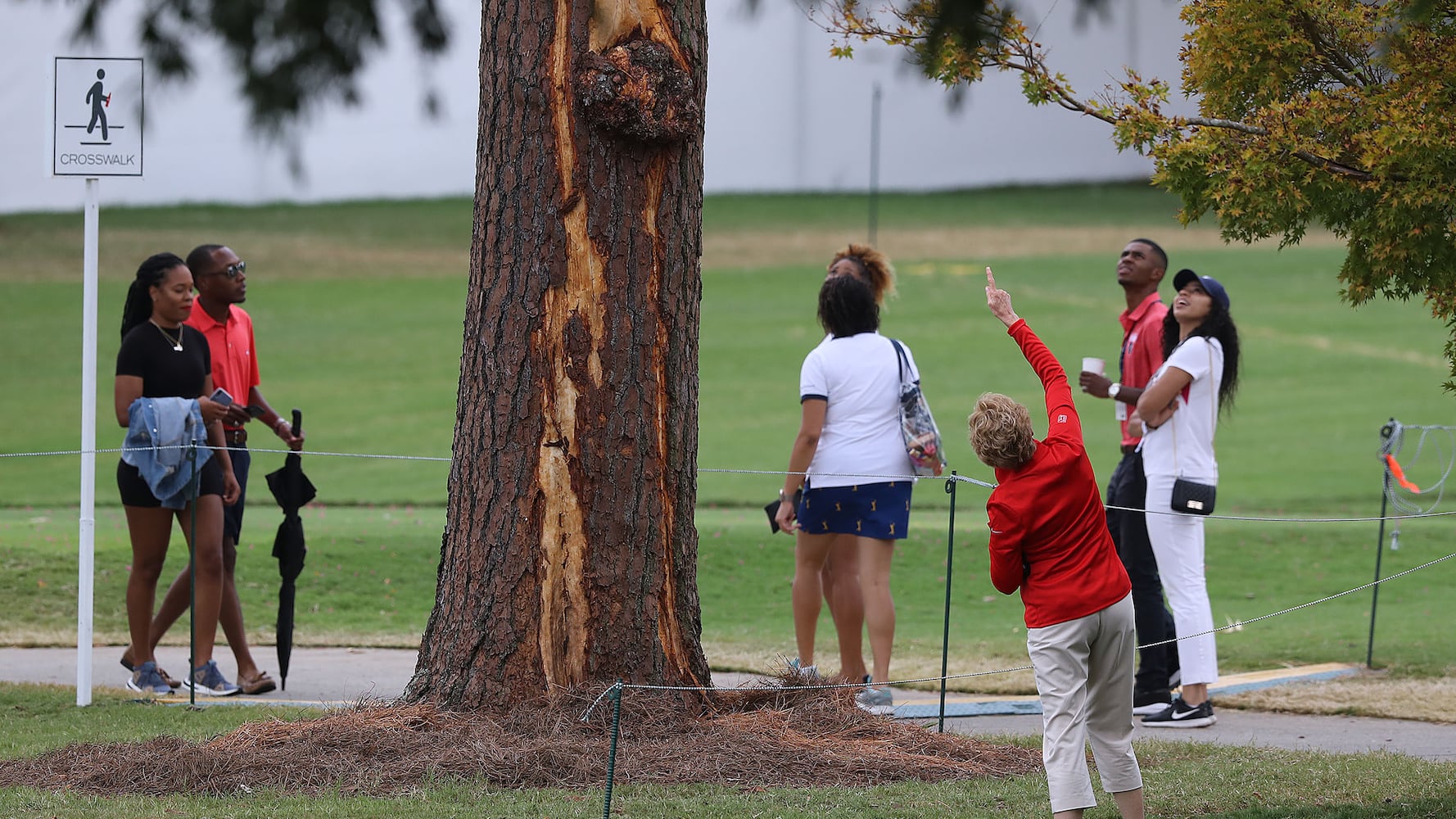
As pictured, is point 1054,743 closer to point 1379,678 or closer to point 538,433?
point 538,433

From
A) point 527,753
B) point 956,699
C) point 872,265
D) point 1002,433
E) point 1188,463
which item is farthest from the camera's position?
point 872,265

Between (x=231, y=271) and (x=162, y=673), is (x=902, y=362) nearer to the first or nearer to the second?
(x=231, y=271)

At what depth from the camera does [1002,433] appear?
516 centimetres

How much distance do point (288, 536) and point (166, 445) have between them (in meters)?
0.80

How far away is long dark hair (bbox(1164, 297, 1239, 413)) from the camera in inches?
296

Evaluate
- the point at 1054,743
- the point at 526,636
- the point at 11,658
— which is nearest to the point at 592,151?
the point at 526,636

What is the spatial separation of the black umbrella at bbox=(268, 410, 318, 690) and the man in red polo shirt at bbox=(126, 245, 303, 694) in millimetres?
120

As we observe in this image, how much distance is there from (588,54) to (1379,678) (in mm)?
5437

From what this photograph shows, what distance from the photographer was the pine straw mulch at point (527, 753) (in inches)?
226

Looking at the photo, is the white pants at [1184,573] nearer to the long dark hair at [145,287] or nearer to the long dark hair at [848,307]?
the long dark hair at [848,307]

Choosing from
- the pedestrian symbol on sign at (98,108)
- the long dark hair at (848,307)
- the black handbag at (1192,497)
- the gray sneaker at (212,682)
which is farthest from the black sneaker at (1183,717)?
the pedestrian symbol on sign at (98,108)

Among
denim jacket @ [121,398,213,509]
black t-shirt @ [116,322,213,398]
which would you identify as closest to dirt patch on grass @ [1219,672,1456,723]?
denim jacket @ [121,398,213,509]

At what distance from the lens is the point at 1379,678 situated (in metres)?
8.55

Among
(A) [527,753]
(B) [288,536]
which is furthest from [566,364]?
(B) [288,536]
